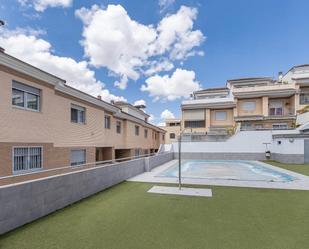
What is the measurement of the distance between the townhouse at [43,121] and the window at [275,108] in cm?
2446

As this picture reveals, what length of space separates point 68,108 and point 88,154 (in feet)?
12.2

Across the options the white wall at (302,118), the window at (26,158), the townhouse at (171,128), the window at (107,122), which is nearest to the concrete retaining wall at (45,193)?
the window at (26,158)

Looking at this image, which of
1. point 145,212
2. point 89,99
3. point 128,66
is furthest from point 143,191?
point 128,66

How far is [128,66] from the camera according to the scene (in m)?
22.8

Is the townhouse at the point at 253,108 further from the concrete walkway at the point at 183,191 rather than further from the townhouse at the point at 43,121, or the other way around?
the concrete walkway at the point at 183,191

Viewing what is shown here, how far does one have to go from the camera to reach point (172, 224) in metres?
4.52

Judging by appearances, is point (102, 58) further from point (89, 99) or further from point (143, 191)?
point (143, 191)

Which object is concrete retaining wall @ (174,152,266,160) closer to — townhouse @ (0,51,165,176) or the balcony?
the balcony

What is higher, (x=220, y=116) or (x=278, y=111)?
(x=278, y=111)

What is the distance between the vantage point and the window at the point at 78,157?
40.0 feet

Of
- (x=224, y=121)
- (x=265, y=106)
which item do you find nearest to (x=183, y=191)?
(x=224, y=121)

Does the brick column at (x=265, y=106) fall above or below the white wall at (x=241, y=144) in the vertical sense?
above

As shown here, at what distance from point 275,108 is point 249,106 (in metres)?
3.76

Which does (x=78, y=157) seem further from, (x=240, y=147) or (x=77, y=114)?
(x=240, y=147)
